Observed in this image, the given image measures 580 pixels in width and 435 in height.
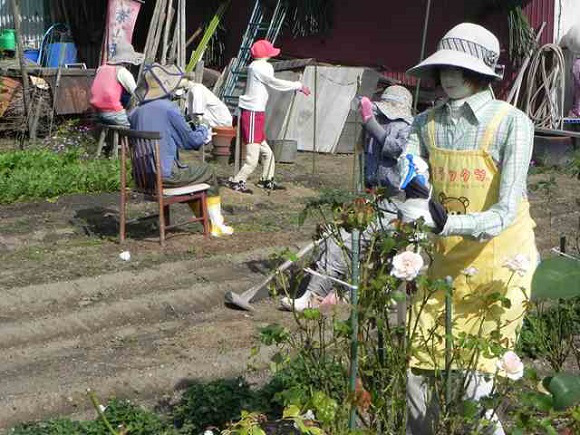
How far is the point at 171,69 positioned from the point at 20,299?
2550 millimetres

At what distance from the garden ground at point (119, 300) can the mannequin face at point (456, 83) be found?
5.16 feet

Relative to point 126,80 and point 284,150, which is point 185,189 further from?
point 284,150

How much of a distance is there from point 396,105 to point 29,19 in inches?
420

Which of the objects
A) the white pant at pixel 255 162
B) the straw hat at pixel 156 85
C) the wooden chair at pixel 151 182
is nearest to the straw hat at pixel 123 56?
the white pant at pixel 255 162

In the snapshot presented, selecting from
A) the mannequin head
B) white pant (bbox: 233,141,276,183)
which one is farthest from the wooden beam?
the mannequin head

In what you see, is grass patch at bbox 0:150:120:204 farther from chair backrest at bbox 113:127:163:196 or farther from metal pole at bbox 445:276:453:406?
metal pole at bbox 445:276:453:406

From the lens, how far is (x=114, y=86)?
11.2 m

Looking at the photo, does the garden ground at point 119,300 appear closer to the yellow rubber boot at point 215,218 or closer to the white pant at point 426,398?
the yellow rubber boot at point 215,218

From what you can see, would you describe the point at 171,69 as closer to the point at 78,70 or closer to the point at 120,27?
the point at 120,27

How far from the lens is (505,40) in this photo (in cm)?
1391

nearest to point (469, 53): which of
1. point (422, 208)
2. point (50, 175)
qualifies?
point (422, 208)

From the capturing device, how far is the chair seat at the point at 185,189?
27.0 ft

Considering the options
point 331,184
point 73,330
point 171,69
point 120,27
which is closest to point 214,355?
point 73,330

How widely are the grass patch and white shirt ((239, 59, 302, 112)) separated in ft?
5.04
